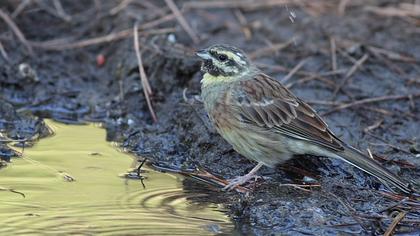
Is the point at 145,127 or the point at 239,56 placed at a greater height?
the point at 239,56

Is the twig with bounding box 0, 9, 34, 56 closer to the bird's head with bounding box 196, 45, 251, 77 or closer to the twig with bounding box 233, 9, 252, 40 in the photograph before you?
the twig with bounding box 233, 9, 252, 40

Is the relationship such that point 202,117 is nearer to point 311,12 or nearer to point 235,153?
point 235,153

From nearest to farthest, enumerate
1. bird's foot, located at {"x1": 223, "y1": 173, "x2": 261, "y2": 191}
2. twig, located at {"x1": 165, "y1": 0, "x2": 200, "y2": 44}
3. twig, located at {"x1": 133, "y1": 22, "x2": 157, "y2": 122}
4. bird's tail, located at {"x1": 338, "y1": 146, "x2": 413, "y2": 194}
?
bird's tail, located at {"x1": 338, "y1": 146, "x2": 413, "y2": 194} → bird's foot, located at {"x1": 223, "y1": 173, "x2": 261, "y2": 191} → twig, located at {"x1": 133, "y1": 22, "x2": 157, "y2": 122} → twig, located at {"x1": 165, "y1": 0, "x2": 200, "y2": 44}

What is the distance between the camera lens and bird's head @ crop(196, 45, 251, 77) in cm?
684

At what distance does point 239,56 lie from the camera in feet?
22.6

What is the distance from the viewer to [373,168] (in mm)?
6094

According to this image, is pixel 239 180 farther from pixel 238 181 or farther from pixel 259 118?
pixel 259 118

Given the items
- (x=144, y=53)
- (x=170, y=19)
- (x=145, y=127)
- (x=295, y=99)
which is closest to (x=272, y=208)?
(x=295, y=99)

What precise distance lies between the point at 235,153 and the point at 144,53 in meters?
2.48

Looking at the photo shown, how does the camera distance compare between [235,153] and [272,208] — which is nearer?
[272,208]

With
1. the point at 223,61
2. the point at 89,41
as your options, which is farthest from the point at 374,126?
the point at 89,41

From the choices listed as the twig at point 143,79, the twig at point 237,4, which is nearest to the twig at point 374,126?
the twig at point 143,79

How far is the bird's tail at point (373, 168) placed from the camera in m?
6.05

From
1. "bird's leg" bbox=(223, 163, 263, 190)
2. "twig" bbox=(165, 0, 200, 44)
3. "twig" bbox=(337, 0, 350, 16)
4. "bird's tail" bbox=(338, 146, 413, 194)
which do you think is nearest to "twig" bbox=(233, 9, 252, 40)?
"twig" bbox=(165, 0, 200, 44)
